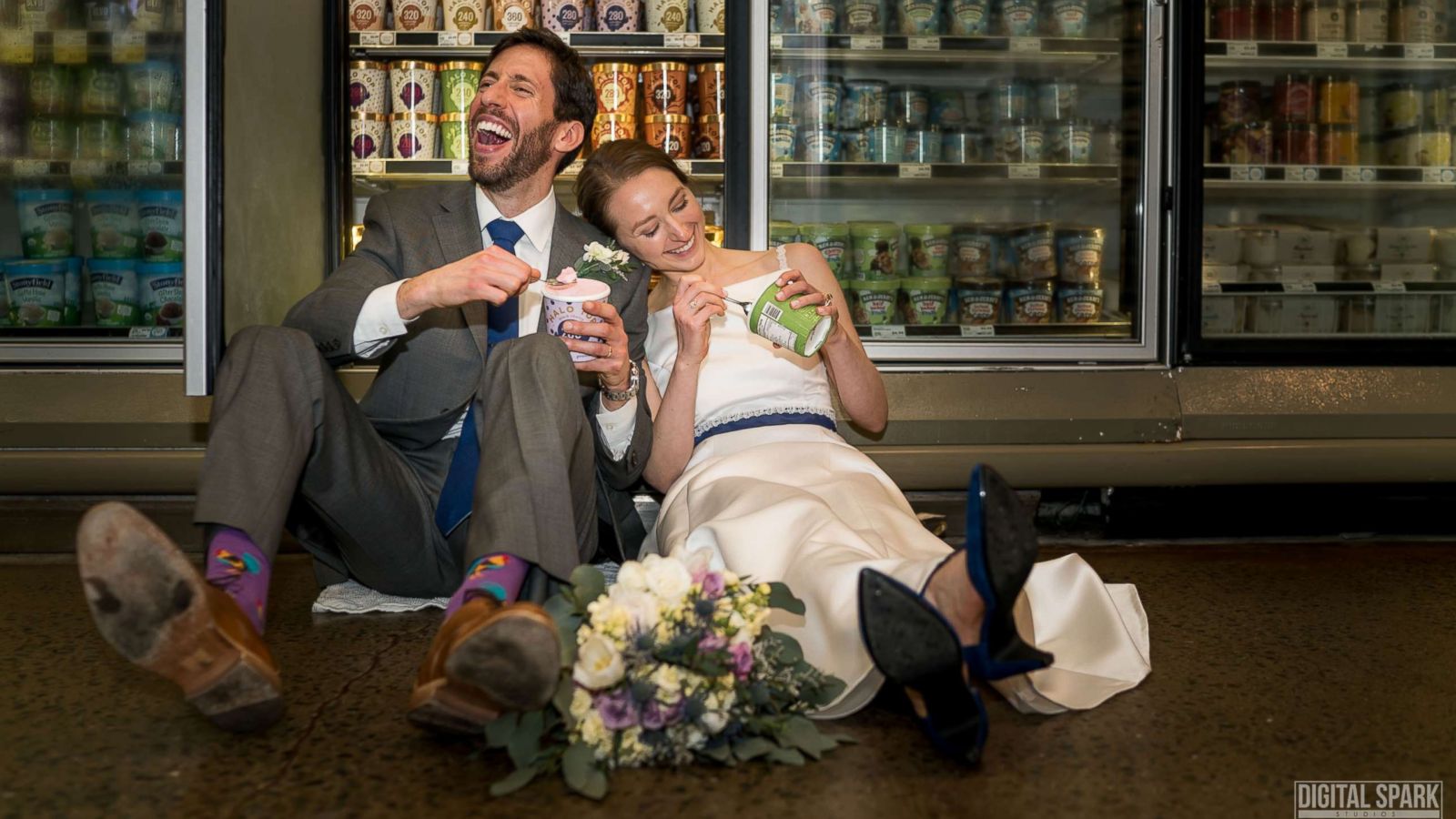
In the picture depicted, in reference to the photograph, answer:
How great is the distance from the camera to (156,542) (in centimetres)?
131

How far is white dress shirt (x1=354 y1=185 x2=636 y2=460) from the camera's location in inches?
72.1

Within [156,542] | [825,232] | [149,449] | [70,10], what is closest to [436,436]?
[156,542]

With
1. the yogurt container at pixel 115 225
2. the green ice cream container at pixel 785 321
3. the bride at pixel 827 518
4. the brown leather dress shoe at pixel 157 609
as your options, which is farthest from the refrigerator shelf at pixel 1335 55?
the yogurt container at pixel 115 225

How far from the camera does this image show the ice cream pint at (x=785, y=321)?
192 cm

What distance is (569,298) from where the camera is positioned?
5.93 feet

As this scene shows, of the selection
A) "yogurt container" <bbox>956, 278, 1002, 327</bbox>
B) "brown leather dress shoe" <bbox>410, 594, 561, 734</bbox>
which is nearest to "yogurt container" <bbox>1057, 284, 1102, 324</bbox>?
"yogurt container" <bbox>956, 278, 1002, 327</bbox>

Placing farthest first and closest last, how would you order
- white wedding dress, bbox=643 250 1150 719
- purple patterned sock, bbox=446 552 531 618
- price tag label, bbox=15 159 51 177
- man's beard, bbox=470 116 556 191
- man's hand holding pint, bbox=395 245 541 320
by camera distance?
1. price tag label, bbox=15 159 51 177
2. man's beard, bbox=470 116 556 191
3. man's hand holding pint, bbox=395 245 541 320
4. white wedding dress, bbox=643 250 1150 719
5. purple patterned sock, bbox=446 552 531 618

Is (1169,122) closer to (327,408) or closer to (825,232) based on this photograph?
(825,232)

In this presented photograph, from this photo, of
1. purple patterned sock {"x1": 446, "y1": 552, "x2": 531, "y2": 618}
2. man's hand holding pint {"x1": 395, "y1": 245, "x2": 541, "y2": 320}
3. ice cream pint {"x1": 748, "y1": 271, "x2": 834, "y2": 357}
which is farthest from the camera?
ice cream pint {"x1": 748, "y1": 271, "x2": 834, "y2": 357}

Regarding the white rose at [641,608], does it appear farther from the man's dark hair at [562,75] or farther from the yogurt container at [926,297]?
the yogurt container at [926,297]

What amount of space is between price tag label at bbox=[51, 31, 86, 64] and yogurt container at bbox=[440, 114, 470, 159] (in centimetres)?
97

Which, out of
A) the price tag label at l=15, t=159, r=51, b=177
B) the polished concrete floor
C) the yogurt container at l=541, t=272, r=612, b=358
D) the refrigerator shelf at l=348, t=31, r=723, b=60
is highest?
the refrigerator shelf at l=348, t=31, r=723, b=60

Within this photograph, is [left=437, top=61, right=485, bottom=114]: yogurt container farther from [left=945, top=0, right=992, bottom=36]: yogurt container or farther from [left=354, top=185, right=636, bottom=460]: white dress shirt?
[left=945, top=0, right=992, bottom=36]: yogurt container

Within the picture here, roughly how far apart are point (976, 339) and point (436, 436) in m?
1.62
